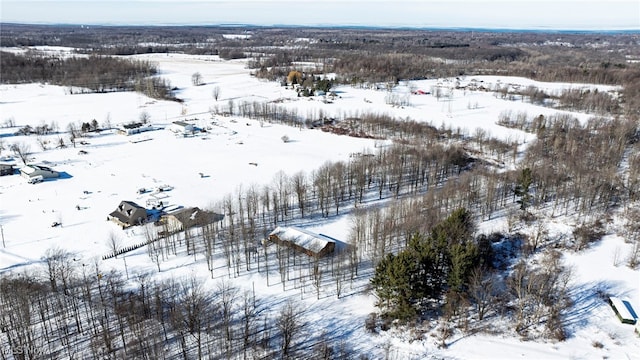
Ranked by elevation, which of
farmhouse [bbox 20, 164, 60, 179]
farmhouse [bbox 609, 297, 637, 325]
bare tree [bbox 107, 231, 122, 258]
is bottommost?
farmhouse [bbox 609, 297, 637, 325]

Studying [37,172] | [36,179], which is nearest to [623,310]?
[36,179]

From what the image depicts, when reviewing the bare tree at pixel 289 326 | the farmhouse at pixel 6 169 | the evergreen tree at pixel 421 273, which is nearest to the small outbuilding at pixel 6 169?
the farmhouse at pixel 6 169

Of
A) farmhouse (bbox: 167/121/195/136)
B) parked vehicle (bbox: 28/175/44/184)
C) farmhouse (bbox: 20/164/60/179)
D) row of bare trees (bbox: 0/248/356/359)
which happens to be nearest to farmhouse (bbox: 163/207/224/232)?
row of bare trees (bbox: 0/248/356/359)

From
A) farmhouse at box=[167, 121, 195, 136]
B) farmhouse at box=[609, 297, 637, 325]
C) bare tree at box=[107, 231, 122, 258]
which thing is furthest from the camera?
farmhouse at box=[167, 121, 195, 136]

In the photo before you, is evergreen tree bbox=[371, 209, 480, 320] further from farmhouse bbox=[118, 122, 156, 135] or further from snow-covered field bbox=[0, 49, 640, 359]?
farmhouse bbox=[118, 122, 156, 135]

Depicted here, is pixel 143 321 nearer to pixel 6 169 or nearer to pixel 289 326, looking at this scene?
pixel 289 326

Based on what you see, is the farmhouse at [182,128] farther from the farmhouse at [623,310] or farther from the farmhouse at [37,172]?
the farmhouse at [623,310]
